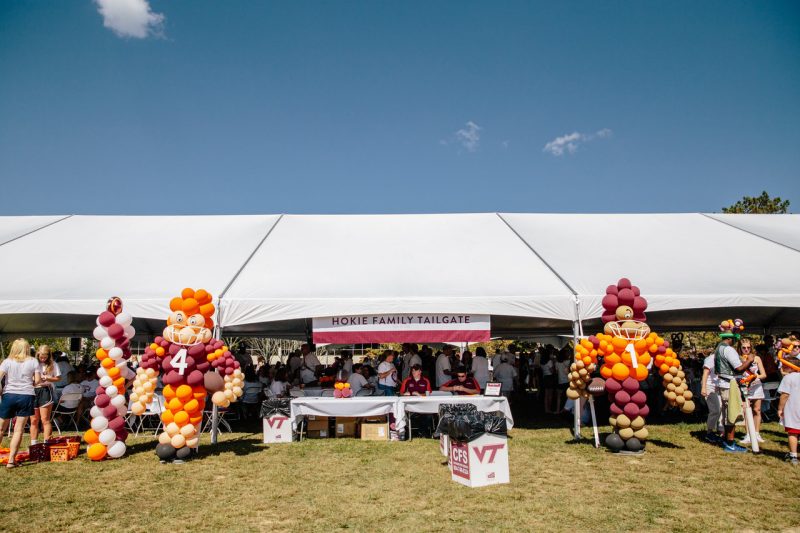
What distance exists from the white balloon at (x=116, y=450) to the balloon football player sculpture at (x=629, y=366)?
5.92 meters

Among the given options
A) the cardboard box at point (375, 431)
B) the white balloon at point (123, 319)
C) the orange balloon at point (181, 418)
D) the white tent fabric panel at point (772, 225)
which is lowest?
the cardboard box at point (375, 431)

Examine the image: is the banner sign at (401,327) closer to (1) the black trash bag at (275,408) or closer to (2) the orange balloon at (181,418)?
(1) the black trash bag at (275,408)

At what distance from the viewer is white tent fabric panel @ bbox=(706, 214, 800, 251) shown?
35.1 feet

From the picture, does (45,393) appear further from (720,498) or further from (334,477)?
(720,498)

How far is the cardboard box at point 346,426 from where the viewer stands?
8.32 meters

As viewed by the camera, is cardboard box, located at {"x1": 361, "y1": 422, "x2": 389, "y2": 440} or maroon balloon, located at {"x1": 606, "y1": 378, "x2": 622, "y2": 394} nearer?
maroon balloon, located at {"x1": 606, "y1": 378, "x2": 622, "y2": 394}

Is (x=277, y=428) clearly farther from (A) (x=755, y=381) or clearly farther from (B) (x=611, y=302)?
Answer: (A) (x=755, y=381)

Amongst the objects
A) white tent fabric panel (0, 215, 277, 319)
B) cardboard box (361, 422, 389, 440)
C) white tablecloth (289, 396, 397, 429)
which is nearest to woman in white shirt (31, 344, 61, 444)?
white tent fabric panel (0, 215, 277, 319)

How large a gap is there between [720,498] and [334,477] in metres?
3.75

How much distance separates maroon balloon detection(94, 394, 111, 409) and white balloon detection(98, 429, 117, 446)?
1.01ft

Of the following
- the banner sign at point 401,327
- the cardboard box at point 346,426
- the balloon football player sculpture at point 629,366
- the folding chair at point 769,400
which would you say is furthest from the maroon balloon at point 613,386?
the folding chair at point 769,400

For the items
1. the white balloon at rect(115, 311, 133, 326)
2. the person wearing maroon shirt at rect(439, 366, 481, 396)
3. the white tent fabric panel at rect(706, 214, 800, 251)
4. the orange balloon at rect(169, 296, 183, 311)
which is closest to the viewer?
the orange balloon at rect(169, 296, 183, 311)

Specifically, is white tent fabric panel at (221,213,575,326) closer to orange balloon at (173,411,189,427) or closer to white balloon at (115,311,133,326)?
white balloon at (115,311,133,326)

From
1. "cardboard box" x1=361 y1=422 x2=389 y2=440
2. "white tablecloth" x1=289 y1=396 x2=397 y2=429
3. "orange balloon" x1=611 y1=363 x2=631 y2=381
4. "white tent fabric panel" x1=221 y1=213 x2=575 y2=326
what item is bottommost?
"cardboard box" x1=361 y1=422 x2=389 y2=440
